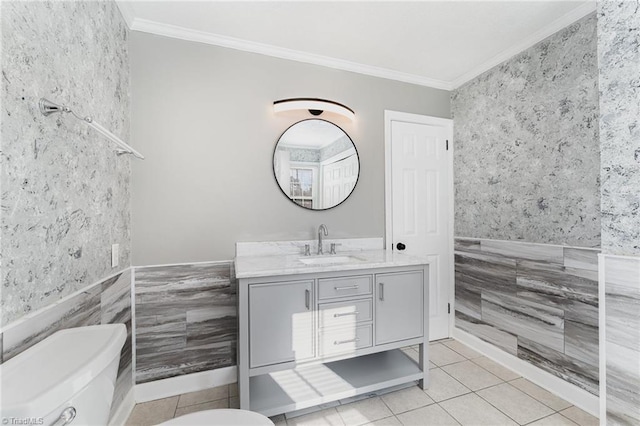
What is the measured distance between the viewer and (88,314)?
1.33 metres

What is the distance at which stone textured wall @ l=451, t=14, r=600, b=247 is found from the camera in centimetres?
181

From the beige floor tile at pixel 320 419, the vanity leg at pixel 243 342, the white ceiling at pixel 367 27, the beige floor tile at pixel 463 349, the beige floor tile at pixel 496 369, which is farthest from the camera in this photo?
the beige floor tile at pixel 463 349

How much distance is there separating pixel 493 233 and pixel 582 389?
3.77ft

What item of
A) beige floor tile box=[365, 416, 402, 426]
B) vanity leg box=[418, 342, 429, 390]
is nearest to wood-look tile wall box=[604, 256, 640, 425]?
vanity leg box=[418, 342, 429, 390]

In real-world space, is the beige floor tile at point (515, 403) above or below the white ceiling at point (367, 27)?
below

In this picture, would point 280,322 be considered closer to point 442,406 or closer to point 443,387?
point 442,406

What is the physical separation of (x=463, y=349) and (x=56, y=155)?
10.3 feet

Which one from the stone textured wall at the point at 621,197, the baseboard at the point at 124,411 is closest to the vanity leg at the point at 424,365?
the stone textured wall at the point at 621,197

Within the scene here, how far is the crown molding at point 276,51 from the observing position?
197 centimetres

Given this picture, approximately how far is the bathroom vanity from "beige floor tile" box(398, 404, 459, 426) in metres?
0.20

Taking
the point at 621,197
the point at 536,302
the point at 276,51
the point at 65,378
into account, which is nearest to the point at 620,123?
the point at 621,197

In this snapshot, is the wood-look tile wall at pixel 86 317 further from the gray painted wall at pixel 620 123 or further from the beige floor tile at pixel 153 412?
the gray painted wall at pixel 620 123

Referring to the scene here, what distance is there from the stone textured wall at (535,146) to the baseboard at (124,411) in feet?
9.57

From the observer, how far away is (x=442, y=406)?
1820 mm
